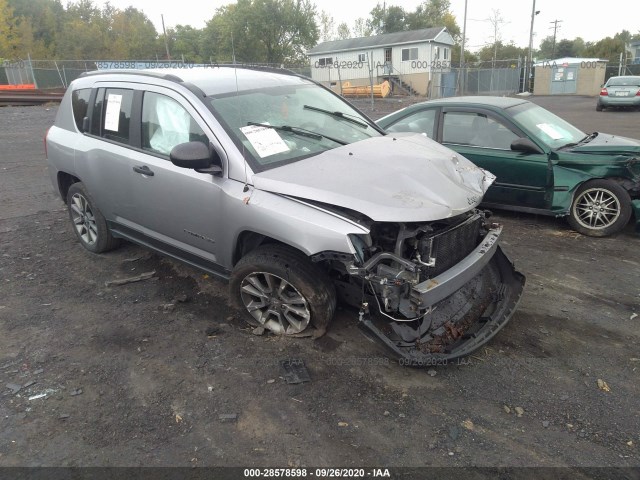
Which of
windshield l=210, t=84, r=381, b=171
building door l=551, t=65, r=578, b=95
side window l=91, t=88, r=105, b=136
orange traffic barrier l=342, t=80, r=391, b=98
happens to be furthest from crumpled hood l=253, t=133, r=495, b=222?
building door l=551, t=65, r=578, b=95

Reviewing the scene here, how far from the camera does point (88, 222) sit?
5.21 meters

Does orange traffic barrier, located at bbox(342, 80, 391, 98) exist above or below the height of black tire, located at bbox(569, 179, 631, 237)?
above

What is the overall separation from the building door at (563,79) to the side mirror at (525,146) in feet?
117

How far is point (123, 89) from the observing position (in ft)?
14.2

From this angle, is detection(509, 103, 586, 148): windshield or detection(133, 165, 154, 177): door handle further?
detection(509, 103, 586, 148): windshield

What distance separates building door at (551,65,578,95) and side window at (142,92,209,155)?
38700 mm

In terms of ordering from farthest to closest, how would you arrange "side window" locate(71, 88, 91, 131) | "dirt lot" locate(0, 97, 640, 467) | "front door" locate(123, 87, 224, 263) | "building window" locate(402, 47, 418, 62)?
"building window" locate(402, 47, 418, 62), "side window" locate(71, 88, 91, 131), "front door" locate(123, 87, 224, 263), "dirt lot" locate(0, 97, 640, 467)

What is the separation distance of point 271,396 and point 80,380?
1363 millimetres

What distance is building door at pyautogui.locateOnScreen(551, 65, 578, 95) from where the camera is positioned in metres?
35.2

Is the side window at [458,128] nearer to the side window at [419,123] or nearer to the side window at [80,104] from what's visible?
the side window at [419,123]

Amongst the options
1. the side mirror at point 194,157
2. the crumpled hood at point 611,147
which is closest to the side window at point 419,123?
the crumpled hood at point 611,147

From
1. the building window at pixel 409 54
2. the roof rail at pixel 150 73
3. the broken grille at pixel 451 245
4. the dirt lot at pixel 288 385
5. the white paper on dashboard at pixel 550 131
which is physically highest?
the building window at pixel 409 54

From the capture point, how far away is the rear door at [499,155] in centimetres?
557

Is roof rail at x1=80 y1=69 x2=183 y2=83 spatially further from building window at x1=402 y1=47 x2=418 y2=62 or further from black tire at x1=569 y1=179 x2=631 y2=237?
building window at x1=402 y1=47 x2=418 y2=62
